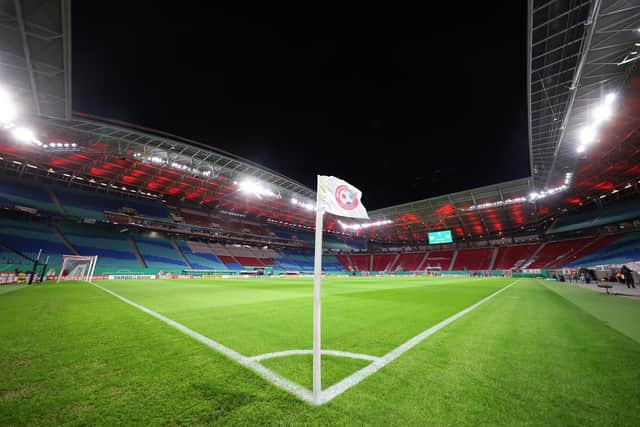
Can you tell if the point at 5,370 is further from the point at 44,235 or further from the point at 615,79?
the point at 44,235

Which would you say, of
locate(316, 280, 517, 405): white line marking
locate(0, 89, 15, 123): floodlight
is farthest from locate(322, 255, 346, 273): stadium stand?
locate(316, 280, 517, 405): white line marking

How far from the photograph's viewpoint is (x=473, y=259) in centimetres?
5681

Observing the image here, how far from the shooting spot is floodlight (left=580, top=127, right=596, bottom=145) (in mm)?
18087

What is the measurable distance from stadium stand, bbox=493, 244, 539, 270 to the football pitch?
5492 cm

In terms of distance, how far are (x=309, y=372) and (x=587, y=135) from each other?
27.5 m

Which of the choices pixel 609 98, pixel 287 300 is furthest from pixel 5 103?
pixel 609 98

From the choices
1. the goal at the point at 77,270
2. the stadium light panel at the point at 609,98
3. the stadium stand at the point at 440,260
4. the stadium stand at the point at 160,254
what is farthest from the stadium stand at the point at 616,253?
the goal at the point at 77,270

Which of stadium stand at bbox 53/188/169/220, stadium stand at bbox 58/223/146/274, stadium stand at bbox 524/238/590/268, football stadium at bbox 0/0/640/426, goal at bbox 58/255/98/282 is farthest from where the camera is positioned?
stadium stand at bbox 524/238/590/268

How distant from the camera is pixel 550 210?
43.3m

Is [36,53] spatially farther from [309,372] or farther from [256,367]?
[309,372]

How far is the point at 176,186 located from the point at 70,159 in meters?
11.6

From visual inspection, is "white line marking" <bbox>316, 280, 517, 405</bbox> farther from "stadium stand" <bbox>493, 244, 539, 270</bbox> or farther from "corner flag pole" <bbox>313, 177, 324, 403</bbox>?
"stadium stand" <bbox>493, 244, 539, 270</bbox>

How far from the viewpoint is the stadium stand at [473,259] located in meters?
54.2

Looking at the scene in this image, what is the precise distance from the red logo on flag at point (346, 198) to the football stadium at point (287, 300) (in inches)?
0.9
